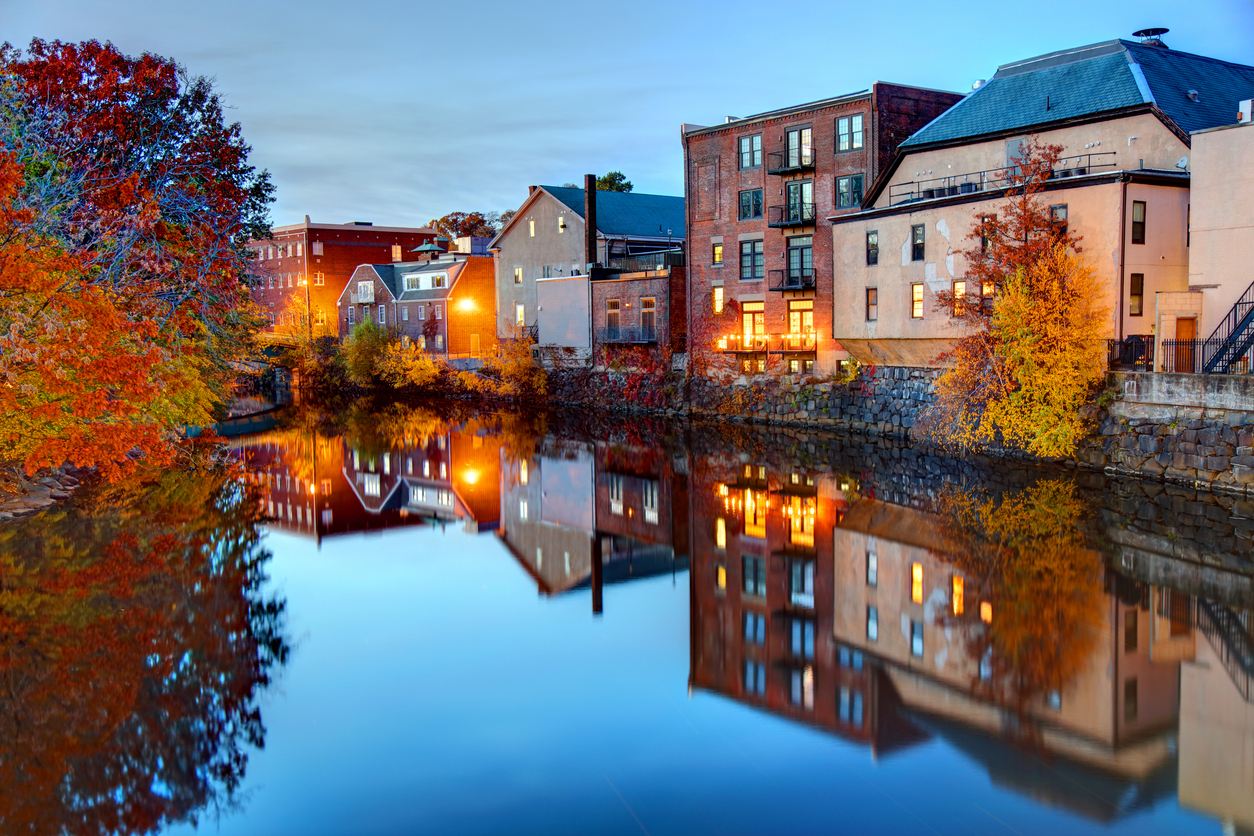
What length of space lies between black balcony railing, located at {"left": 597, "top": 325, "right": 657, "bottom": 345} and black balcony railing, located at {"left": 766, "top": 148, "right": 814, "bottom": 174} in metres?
10.6

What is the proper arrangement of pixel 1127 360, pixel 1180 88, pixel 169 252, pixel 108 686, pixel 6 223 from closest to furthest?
pixel 108 686, pixel 6 223, pixel 169 252, pixel 1127 360, pixel 1180 88

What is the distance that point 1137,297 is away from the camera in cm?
2908

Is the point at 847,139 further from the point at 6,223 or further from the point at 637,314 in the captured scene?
the point at 6,223

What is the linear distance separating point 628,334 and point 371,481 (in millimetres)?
21979

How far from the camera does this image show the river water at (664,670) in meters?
10.4

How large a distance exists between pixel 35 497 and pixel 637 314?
3243 centimetres

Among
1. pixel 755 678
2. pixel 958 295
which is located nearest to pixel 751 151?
pixel 958 295

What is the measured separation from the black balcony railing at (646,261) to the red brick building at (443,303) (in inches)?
443

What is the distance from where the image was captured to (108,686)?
42.2 ft

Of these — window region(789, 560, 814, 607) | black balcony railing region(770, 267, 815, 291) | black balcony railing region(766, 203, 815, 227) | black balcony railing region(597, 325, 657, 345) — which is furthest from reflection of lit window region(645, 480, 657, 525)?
black balcony railing region(597, 325, 657, 345)

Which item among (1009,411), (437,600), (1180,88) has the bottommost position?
(437,600)

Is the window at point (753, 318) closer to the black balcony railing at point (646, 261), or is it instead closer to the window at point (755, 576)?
the black balcony railing at point (646, 261)

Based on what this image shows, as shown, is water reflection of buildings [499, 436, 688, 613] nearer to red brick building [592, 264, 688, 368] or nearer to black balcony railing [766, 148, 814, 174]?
red brick building [592, 264, 688, 368]

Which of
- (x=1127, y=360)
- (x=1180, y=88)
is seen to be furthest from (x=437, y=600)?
(x=1180, y=88)
